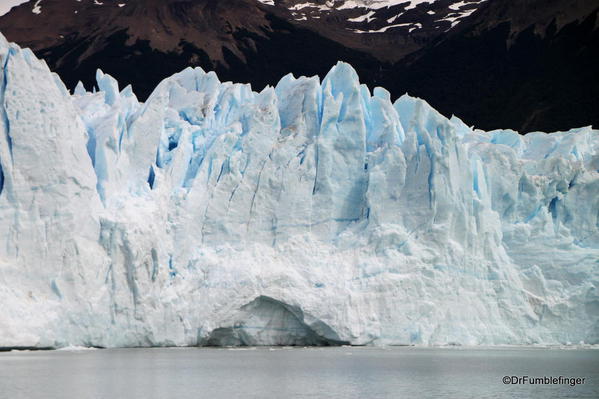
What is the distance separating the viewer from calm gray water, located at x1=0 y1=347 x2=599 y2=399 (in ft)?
65.3

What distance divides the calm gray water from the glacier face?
885mm

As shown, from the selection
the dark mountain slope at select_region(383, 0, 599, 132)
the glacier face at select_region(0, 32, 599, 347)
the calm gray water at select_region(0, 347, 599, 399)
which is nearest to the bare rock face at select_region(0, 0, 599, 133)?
the dark mountain slope at select_region(383, 0, 599, 132)

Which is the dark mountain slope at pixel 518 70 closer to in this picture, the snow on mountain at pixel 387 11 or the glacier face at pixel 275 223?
the snow on mountain at pixel 387 11

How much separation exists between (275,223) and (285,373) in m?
6.27

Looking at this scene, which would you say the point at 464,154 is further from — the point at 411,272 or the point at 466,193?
the point at 411,272

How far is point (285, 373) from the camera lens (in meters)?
23.2

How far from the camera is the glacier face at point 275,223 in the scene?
26141 mm

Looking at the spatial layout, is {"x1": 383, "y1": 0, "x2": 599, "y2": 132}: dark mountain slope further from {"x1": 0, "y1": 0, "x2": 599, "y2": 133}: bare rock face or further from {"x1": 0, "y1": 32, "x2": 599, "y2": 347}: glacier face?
{"x1": 0, "y1": 32, "x2": 599, "y2": 347}: glacier face

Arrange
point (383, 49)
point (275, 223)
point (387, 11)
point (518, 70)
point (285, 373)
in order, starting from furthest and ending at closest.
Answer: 1. point (387, 11)
2. point (383, 49)
3. point (518, 70)
4. point (275, 223)
5. point (285, 373)

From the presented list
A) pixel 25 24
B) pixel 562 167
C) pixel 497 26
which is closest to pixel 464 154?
pixel 562 167

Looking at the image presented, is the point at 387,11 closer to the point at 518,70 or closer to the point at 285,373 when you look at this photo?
the point at 518,70

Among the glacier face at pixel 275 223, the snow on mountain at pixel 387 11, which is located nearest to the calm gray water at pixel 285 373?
the glacier face at pixel 275 223

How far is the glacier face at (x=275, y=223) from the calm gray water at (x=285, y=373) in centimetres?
89

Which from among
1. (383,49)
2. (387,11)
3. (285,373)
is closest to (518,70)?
(383,49)
